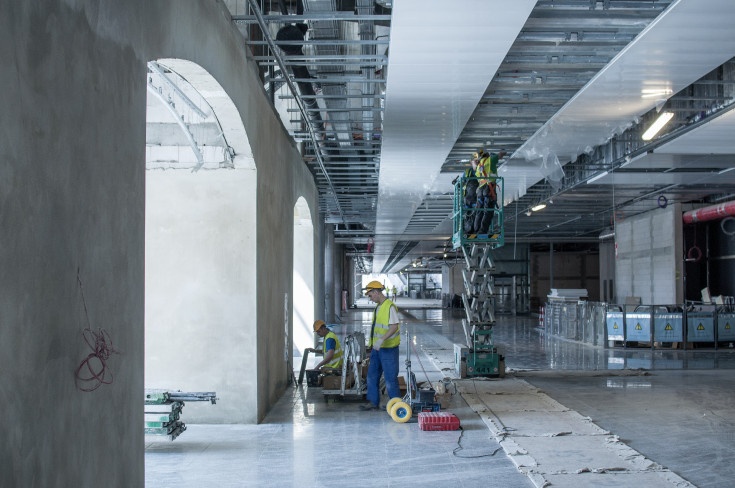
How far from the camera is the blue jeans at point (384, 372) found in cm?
870

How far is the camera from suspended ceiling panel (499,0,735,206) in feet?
20.3

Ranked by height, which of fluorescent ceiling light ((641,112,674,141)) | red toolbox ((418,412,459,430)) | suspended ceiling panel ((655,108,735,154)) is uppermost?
suspended ceiling panel ((655,108,735,154))

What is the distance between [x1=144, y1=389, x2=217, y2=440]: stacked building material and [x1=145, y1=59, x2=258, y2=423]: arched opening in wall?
1134mm

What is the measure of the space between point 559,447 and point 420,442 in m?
1.59

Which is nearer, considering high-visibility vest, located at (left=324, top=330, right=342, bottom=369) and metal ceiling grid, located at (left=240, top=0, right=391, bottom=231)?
metal ceiling grid, located at (left=240, top=0, right=391, bottom=231)

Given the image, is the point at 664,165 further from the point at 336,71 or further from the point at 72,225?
the point at 72,225

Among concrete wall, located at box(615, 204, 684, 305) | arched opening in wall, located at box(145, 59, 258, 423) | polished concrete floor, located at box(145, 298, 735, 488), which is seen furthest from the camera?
concrete wall, located at box(615, 204, 684, 305)

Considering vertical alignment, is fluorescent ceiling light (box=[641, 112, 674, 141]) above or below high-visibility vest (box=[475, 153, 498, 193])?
above

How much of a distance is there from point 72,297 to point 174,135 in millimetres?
5465

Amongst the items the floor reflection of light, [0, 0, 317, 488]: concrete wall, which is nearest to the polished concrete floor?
the floor reflection of light

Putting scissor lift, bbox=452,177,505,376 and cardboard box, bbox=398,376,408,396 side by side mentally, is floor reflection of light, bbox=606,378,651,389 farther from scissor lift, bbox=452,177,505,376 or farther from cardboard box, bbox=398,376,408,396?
cardboard box, bbox=398,376,408,396

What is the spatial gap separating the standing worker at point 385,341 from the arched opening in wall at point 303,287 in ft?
25.0

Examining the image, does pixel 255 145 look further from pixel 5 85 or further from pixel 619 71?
pixel 5 85

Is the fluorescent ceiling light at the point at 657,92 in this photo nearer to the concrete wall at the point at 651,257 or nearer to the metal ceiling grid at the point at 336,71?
the metal ceiling grid at the point at 336,71
